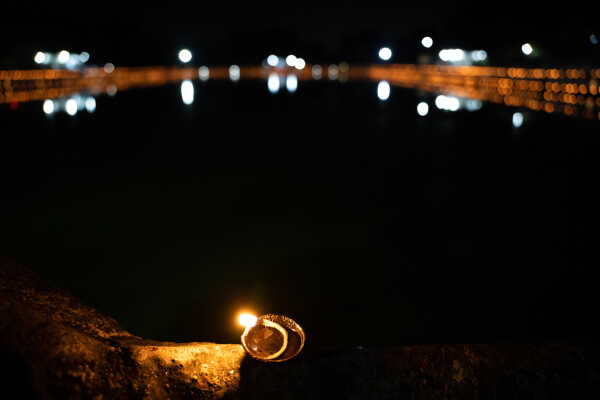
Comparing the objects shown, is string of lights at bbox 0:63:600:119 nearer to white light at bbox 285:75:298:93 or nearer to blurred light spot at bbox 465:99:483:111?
blurred light spot at bbox 465:99:483:111

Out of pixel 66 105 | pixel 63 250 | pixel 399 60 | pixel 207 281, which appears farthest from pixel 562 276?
pixel 399 60

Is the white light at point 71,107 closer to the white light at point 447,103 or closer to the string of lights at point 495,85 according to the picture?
the string of lights at point 495,85

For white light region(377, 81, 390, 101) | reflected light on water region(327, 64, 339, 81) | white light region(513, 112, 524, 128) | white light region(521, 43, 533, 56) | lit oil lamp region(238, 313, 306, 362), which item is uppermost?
reflected light on water region(327, 64, 339, 81)

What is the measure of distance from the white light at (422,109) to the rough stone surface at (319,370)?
41.1ft

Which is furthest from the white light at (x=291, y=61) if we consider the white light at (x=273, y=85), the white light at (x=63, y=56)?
the white light at (x=63, y=56)

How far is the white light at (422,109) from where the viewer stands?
49.6 feet

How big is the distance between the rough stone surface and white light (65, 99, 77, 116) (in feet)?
43.4

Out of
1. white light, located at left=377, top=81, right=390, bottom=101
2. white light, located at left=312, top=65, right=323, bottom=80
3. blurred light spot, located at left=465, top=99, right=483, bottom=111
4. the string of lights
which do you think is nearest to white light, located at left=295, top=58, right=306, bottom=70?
white light, located at left=312, top=65, right=323, bottom=80

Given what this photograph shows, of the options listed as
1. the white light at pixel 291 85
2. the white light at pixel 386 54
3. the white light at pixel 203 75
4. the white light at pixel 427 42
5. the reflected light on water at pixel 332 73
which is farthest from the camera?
the white light at pixel 386 54

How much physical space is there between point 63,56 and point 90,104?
23.7 m

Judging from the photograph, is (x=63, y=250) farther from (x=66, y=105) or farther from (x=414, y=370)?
(x=66, y=105)

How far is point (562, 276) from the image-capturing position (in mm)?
4297

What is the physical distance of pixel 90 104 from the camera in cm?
1734

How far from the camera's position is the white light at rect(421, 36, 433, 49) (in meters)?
53.9
